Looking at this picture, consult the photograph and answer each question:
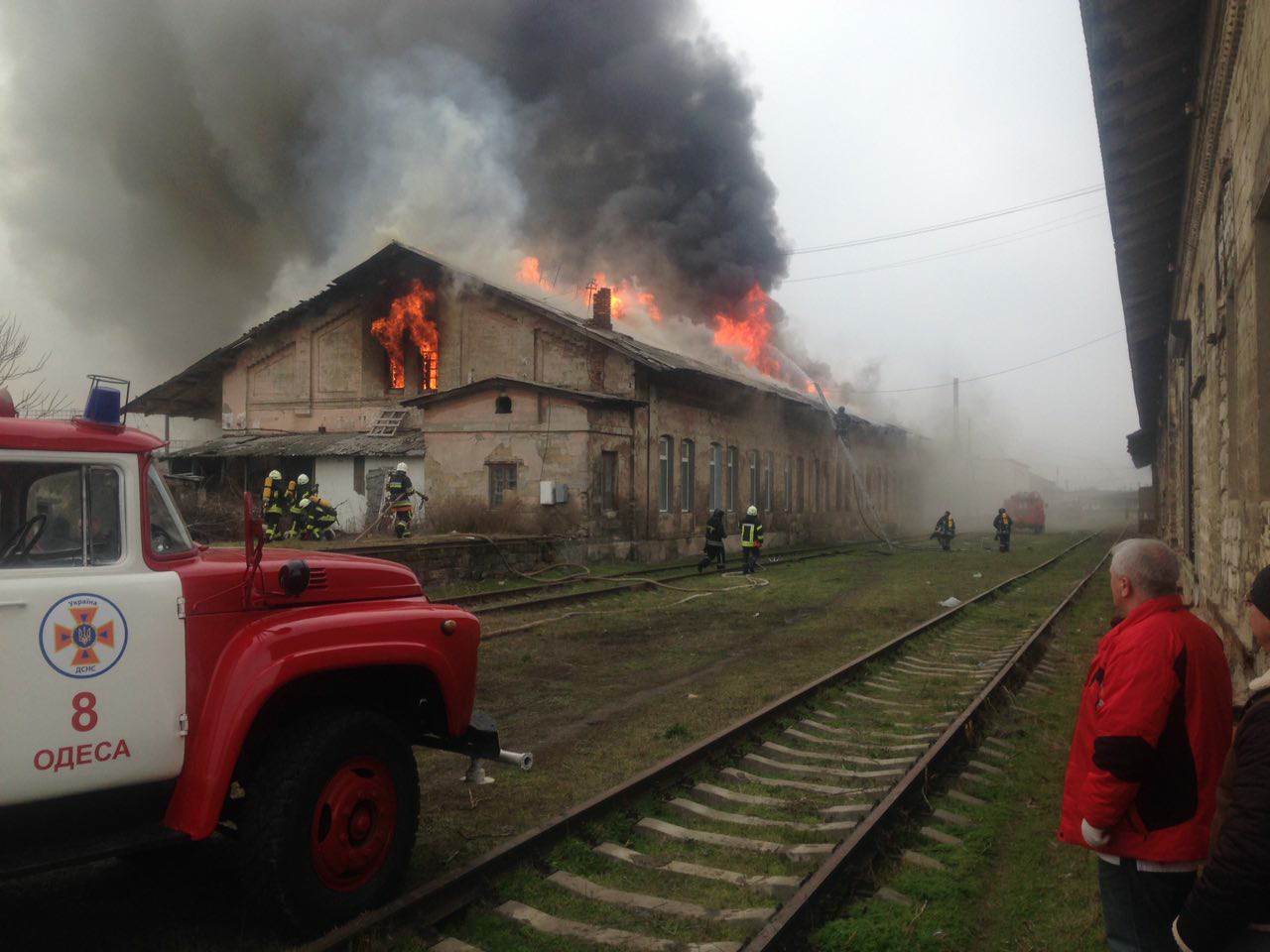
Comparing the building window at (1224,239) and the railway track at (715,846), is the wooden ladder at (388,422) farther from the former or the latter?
the building window at (1224,239)

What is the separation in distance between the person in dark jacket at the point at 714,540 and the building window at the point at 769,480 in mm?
11081

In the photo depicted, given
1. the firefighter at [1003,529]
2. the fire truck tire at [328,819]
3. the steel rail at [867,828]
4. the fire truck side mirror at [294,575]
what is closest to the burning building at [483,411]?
the firefighter at [1003,529]

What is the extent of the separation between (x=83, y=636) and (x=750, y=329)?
111ft

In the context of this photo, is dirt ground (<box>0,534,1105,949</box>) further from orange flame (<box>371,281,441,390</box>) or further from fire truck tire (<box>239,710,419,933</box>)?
orange flame (<box>371,281,441,390</box>)

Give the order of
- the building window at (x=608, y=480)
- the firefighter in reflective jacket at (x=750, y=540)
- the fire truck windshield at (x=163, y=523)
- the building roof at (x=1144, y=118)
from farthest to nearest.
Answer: the building window at (x=608, y=480)
the firefighter in reflective jacket at (x=750, y=540)
the building roof at (x=1144, y=118)
the fire truck windshield at (x=163, y=523)

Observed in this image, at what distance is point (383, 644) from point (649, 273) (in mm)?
29786

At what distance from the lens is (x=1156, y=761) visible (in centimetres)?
301

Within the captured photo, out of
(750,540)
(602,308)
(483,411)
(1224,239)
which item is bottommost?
(750,540)

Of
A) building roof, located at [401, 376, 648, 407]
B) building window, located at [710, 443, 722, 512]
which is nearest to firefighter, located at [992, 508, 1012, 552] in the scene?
building window, located at [710, 443, 722, 512]

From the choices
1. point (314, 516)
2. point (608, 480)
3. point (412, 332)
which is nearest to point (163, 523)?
point (314, 516)

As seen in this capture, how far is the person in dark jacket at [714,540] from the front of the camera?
2467 cm

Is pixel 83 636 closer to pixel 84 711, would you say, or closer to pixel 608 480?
pixel 84 711

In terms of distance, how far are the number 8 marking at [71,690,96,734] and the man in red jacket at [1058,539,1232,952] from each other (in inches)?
134

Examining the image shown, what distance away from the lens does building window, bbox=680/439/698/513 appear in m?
30.2
